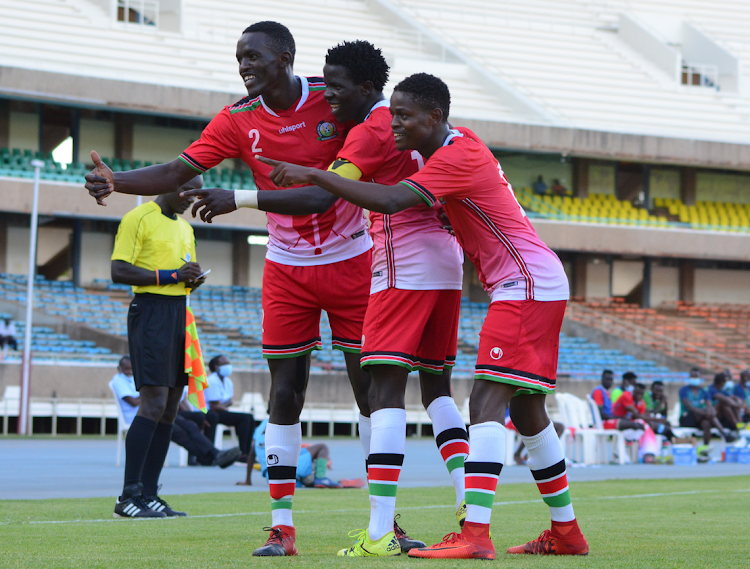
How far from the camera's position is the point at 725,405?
64.1ft

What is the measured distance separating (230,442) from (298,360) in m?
16.1

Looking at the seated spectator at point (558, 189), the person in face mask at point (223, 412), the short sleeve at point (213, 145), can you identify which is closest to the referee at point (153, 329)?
the short sleeve at point (213, 145)

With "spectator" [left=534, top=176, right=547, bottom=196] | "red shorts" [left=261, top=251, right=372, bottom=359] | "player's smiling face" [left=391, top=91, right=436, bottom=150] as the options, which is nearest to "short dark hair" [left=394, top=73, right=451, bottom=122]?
"player's smiling face" [left=391, top=91, right=436, bottom=150]

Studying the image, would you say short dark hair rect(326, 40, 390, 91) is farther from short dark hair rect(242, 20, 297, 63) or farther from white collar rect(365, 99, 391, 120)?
short dark hair rect(242, 20, 297, 63)

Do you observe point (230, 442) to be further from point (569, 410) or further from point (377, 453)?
point (377, 453)

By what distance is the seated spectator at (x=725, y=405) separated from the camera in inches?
768

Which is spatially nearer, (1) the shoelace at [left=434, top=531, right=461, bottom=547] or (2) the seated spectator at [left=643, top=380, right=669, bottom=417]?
(1) the shoelace at [left=434, top=531, right=461, bottom=547]

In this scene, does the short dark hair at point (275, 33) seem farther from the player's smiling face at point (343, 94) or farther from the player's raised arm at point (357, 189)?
the player's raised arm at point (357, 189)

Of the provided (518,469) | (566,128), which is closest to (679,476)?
(518,469)

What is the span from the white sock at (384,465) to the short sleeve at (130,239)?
9.45 feet

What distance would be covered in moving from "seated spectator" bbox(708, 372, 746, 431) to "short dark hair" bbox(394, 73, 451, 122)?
648 inches

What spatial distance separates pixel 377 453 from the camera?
467cm

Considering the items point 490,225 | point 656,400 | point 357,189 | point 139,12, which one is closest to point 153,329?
point 357,189

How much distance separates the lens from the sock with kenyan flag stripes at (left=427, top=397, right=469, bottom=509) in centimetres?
511
